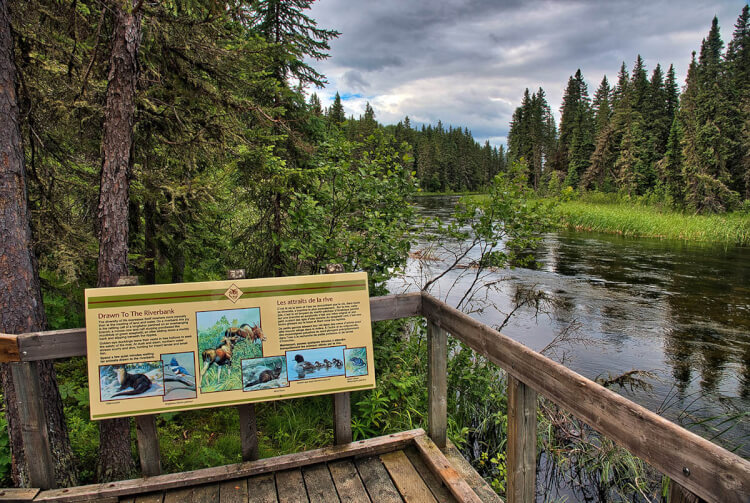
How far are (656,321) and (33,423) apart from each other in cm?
1091

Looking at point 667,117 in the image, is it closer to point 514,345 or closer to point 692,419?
point 692,419

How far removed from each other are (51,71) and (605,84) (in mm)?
64385

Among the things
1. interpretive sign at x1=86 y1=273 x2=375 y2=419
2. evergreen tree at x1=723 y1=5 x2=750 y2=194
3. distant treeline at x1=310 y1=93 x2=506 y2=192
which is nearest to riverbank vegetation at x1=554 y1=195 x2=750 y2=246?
evergreen tree at x1=723 y1=5 x2=750 y2=194

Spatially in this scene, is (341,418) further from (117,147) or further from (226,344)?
(117,147)

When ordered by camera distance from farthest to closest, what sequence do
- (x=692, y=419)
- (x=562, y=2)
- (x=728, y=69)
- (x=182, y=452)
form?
(x=728, y=69), (x=562, y=2), (x=692, y=419), (x=182, y=452)

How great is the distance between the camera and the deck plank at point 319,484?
266 cm

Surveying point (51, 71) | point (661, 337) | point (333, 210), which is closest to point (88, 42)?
point (51, 71)

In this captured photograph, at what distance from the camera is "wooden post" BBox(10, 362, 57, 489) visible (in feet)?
8.38

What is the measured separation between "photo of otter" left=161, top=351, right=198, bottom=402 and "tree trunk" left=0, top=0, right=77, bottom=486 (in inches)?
41.7

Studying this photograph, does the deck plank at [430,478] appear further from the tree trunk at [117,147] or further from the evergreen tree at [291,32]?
the evergreen tree at [291,32]

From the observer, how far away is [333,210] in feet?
16.0

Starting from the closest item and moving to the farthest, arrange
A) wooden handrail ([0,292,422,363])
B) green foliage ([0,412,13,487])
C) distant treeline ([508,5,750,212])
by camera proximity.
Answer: wooden handrail ([0,292,422,363]) < green foliage ([0,412,13,487]) < distant treeline ([508,5,750,212])

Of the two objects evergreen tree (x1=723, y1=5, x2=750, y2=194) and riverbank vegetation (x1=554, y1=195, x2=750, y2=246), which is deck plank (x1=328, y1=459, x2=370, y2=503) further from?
evergreen tree (x1=723, y1=5, x2=750, y2=194)

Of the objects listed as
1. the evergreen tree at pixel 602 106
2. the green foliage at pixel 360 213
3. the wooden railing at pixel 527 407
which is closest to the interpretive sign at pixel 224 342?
the wooden railing at pixel 527 407
